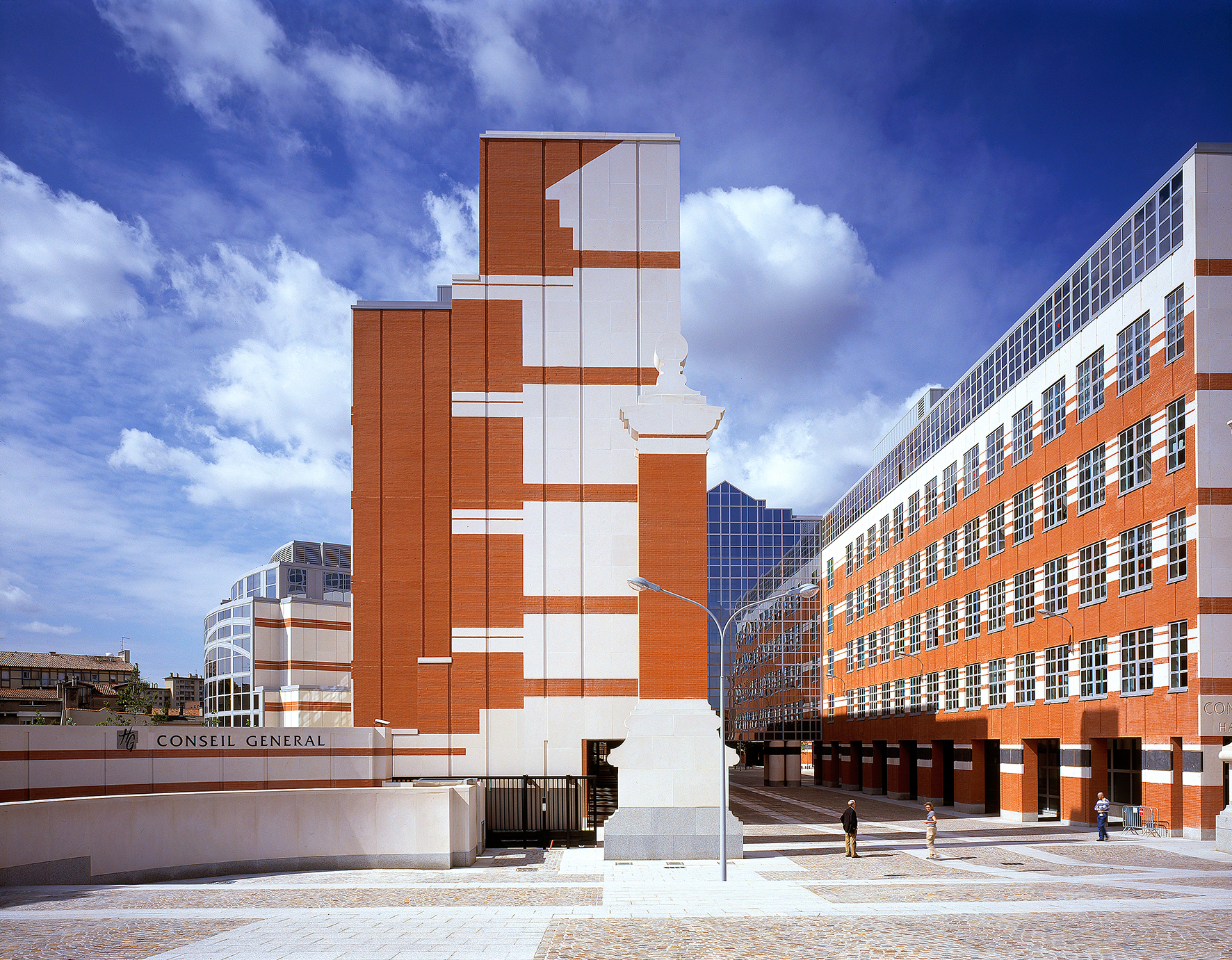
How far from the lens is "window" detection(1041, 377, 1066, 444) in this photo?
136ft

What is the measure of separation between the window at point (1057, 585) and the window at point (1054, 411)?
5209mm

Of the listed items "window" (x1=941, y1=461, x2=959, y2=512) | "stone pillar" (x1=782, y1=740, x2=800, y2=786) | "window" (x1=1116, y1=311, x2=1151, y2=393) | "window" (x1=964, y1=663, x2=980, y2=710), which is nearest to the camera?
"window" (x1=1116, y1=311, x2=1151, y2=393)

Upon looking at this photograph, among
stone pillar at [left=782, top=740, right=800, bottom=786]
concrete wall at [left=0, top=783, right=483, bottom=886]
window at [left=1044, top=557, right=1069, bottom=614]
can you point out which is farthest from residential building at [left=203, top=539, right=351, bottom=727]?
stone pillar at [left=782, top=740, right=800, bottom=786]

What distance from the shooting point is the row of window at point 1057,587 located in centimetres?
3384

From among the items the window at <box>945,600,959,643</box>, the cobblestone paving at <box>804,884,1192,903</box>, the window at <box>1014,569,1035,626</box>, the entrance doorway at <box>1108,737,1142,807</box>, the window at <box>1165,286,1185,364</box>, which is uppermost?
the window at <box>1165,286,1185,364</box>

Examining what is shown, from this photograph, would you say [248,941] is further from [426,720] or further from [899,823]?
[899,823]

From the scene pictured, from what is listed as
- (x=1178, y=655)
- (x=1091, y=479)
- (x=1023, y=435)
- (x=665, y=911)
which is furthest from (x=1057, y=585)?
(x=665, y=911)

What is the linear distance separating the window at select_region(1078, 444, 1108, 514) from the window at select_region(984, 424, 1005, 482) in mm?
7230

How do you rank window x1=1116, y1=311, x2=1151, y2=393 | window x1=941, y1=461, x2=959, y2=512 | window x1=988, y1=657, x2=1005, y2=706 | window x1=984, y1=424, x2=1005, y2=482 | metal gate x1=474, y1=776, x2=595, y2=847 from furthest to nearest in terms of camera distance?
window x1=941, y1=461, x2=959, y2=512 < window x1=984, y1=424, x2=1005, y2=482 < window x1=988, y1=657, x2=1005, y2=706 < window x1=1116, y1=311, x2=1151, y2=393 < metal gate x1=474, y1=776, x2=595, y2=847

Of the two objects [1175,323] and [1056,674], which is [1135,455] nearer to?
[1175,323]

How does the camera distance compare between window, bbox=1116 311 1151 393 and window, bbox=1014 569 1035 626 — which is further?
window, bbox=1014 569 1035 626

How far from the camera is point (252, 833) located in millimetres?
24938

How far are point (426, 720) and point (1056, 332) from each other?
29.8 meters

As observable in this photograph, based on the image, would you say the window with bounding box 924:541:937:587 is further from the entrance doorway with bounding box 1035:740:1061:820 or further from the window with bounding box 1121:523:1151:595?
the window with bounding box 1121:523:1151:595
